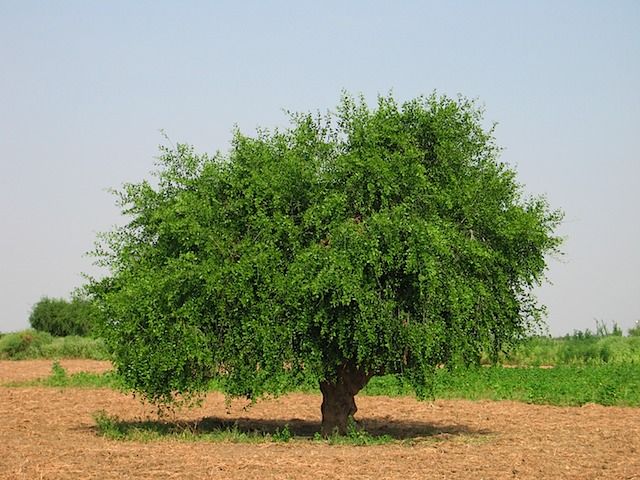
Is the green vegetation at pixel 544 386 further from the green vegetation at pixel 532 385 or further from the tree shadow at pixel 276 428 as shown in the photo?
the tree shadow at pixel 276 428

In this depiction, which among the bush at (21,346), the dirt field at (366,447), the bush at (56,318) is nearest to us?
the dirt field at (366,447)

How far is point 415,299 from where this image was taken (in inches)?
935

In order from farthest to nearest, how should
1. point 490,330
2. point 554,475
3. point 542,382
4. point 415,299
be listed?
point 542,382 → point 490,330 → point 415,299 → point 554,475

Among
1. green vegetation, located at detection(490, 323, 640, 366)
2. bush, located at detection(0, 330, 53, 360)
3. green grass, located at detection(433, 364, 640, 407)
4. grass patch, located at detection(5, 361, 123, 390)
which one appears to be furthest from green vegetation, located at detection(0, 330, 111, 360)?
green grass, located at detection(433, 364, 640, 407)

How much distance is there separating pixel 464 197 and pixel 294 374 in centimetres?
623

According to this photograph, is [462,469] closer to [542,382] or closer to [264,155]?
[264,155]

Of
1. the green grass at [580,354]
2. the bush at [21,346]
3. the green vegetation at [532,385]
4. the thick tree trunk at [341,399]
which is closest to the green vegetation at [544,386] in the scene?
the green vegetation at [532,385]

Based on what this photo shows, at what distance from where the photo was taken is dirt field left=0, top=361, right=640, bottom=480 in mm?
19672

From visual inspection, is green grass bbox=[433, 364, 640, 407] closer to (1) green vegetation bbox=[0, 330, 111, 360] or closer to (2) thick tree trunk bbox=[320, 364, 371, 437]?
(2) thick tree trunk bbox=[320, 364, 371, 437]

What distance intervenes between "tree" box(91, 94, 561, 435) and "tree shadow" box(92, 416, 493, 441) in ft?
6.66

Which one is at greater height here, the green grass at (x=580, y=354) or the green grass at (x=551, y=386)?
the green grass at (x=580, y=354)

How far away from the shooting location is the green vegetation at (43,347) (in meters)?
70.9

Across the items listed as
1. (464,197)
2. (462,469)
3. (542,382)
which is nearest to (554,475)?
(462,469)

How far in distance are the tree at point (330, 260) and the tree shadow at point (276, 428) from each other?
2.03 meters
